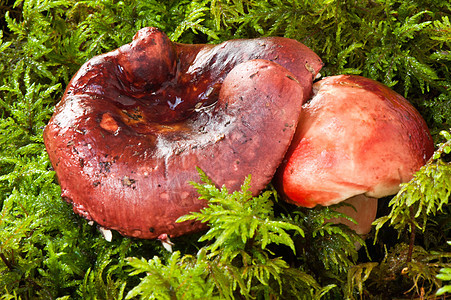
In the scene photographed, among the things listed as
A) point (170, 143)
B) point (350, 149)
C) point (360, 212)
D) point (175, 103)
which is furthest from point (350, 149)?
point (175, 103)

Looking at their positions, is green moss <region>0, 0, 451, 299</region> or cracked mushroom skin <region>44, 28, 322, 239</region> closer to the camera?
green moss <region>0, 0, 451, 299</region>

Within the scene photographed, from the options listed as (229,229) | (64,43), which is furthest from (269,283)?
(64,43)

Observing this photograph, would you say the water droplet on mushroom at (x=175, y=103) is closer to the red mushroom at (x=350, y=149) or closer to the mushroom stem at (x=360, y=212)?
the red mushroom at (x=350, y=149)

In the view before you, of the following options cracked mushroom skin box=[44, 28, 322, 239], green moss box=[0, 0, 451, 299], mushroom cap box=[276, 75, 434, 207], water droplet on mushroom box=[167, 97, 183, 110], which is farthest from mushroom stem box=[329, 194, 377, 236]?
water droplet on mushroom box=[167, 97, 183, 110]

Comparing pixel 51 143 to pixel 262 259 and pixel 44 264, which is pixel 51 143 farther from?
pixel 262 259

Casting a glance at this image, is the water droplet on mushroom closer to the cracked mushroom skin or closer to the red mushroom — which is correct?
the cracked mushroom skin

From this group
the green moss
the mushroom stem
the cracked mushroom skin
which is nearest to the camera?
the green moss

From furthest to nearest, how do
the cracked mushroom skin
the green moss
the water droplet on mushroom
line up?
the water droplet on mushroom, the cracked mushroom skin, the green moss
